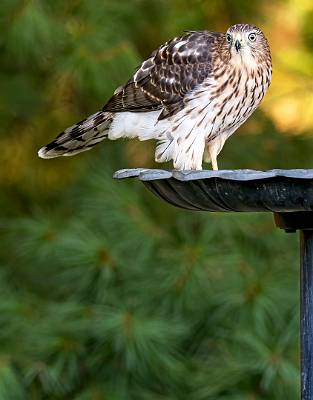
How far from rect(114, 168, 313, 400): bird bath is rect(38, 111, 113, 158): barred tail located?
102cm

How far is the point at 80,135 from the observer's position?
3.29m

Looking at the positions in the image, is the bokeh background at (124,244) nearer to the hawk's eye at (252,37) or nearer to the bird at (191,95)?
the bird at (191,95)

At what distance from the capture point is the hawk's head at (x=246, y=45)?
3.13 metres

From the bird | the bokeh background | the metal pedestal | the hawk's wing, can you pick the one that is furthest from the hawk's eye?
the metal pedestal

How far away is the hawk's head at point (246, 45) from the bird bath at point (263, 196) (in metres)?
0.89

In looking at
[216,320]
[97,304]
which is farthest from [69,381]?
[216,320]

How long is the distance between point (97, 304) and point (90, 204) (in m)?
0.40

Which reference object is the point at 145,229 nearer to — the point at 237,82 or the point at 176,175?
the point at 237,82

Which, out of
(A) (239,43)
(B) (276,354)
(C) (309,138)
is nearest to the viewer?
(A) (239,43)

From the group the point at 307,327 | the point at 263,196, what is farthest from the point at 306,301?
the point at 263,196

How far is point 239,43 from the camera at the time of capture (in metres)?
3.12

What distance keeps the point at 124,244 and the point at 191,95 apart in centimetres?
82

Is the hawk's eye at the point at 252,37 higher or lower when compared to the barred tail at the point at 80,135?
higher

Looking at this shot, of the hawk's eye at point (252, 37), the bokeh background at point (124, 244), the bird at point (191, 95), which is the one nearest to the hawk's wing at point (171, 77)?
the bird at point (191, 95)
